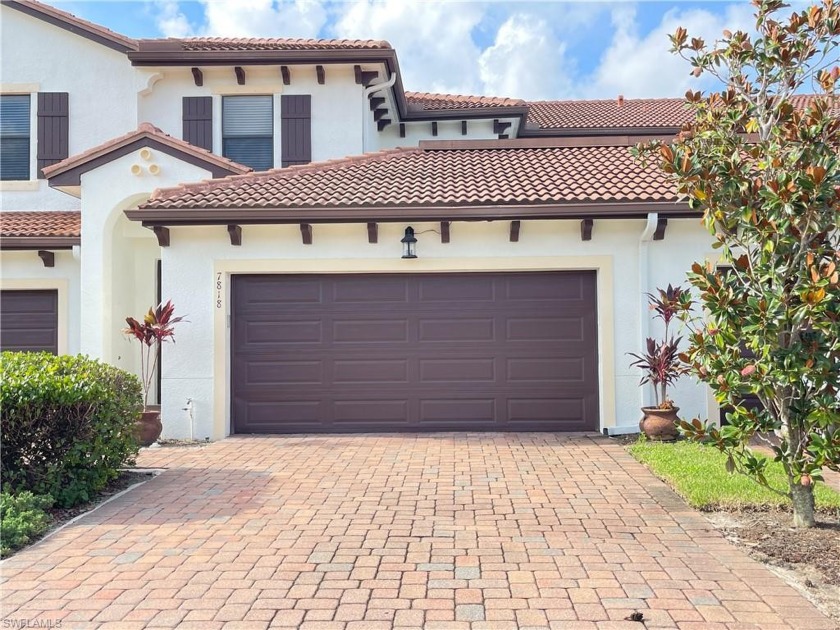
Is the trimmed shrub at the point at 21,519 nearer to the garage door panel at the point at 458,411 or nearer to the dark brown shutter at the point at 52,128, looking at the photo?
the garage door panel at the point at 458,411

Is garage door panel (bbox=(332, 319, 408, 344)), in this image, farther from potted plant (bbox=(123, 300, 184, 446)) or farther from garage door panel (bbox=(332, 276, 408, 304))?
potted plant (bbox=(123, 300, 184, 446))

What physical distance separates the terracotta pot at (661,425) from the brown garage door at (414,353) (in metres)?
1.03

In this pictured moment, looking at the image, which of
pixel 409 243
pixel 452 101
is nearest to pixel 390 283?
pixel 409 243

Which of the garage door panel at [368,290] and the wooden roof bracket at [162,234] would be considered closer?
the wooden roof bracket at [162,234]

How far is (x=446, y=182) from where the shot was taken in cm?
1087

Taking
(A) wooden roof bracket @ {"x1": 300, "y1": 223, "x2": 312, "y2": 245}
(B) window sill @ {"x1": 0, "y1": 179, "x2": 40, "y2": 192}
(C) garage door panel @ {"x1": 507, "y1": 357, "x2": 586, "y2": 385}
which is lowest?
(C) garage door panel @ {"x1": 507, "y1": 357, "x2": 586, "y2": 385}

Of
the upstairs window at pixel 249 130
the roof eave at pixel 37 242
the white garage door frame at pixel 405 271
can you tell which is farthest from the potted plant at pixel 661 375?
the roof eave at pixel 37 242

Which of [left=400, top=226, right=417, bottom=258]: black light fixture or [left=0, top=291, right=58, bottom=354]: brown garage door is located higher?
[left=400, top=226, right=417, bottom=258]: black light fixture

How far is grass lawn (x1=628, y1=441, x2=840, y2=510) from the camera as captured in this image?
607 cm

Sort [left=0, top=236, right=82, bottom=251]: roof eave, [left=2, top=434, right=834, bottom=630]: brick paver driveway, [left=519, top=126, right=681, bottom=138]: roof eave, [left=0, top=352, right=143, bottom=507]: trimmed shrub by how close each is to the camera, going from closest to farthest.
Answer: [left=2, top=434, right=834, bottom=630]: brick paver driveway < [left=0, top=352, right=143, bottom=507]: trimmed shrub < [left=0, top=236, right=82, bottom=251]: roof eave < [left=519, top=126, right=681, bottom=138]: roof eave

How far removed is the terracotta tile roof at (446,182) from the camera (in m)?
9.91

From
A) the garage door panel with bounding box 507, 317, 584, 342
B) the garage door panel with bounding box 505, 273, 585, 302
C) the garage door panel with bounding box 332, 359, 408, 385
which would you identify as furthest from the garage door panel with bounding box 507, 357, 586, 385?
the garage door panel with bounding box 332, 359, 408, 385

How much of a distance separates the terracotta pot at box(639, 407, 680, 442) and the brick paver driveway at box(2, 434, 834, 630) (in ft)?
6.22

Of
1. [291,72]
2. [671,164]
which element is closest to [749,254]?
[671,164]
